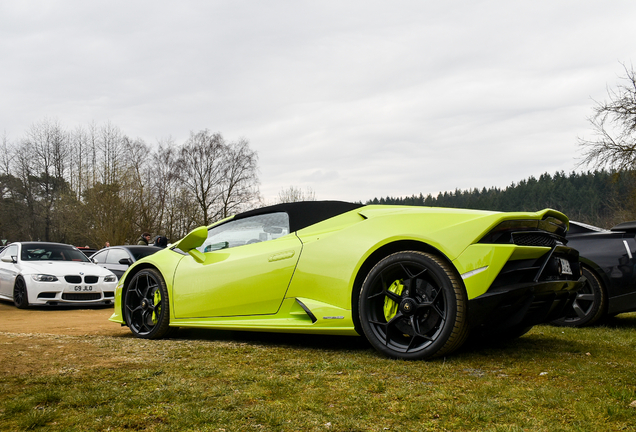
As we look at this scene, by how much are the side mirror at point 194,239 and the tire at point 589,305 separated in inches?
155

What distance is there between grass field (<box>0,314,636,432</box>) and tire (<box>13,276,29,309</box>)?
648 centimetres

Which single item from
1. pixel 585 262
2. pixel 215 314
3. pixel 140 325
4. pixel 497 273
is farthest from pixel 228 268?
pixel 585 262

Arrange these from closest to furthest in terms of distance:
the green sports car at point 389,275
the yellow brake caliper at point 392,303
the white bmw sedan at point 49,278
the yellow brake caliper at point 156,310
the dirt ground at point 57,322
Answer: the green sports car at point 389,275 < the yellow brake caliper at point 392,303 < the yellow brake caliper at point 156,310 < the dirt ground at point 57,322 < the white bmw sedan at point 49,278

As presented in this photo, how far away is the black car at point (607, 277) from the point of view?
17.6 ft

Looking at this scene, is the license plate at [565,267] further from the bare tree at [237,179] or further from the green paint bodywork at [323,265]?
the bare tree at [237,179]

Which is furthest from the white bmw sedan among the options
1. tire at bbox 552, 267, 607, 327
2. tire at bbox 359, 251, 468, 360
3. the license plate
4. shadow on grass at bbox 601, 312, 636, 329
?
the license plate

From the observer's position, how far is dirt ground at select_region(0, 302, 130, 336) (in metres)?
5.77

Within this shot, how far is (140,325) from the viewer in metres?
5.18

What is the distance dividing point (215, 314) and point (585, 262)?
13.2 ft

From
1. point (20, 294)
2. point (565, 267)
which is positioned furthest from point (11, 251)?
point (565, 267)

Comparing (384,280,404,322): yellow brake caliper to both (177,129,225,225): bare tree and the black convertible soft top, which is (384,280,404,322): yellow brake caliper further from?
(177,129,225,225): bare tree

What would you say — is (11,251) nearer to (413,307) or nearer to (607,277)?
(413,307)

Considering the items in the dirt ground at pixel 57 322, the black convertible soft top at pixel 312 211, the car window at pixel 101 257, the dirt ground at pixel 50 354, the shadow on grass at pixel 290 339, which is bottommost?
the dirt ground at pixel 57 322

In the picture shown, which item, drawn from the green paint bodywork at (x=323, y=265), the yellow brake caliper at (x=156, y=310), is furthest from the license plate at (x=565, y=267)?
the yellow brake caliper at (x=156, y=310)
